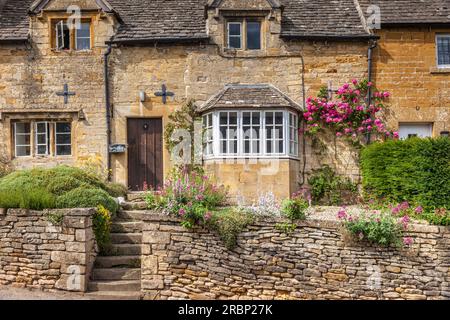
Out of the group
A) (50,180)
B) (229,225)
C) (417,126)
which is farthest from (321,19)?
(50,180)

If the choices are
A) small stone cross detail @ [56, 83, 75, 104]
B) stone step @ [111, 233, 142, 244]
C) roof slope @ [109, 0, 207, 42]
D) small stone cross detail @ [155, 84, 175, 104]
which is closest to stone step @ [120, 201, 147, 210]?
stone step @ [111, 233, 142, 244]

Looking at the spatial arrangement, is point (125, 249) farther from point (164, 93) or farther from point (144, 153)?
point (164, 93)

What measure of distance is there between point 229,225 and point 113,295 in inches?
103

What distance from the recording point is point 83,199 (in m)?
10.4

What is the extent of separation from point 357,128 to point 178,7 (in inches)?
276

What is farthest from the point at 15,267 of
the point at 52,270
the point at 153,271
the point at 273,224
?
the point at 273,224

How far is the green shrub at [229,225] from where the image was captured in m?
9.46

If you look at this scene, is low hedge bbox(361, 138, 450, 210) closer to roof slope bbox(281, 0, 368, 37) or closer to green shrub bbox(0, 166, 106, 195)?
roof slope bbox(281, 0, 368, 37)

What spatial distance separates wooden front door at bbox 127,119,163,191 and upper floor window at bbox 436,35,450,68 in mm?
8847

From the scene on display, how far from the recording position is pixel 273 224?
962 centimetres

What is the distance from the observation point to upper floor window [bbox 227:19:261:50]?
48.5 feet

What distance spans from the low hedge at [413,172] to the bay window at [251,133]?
8.52ft

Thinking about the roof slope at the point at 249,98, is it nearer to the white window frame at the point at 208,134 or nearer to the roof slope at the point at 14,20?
the white window frame at the point at 208,134

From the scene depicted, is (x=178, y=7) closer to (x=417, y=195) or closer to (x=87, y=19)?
(x=87, y=19)
